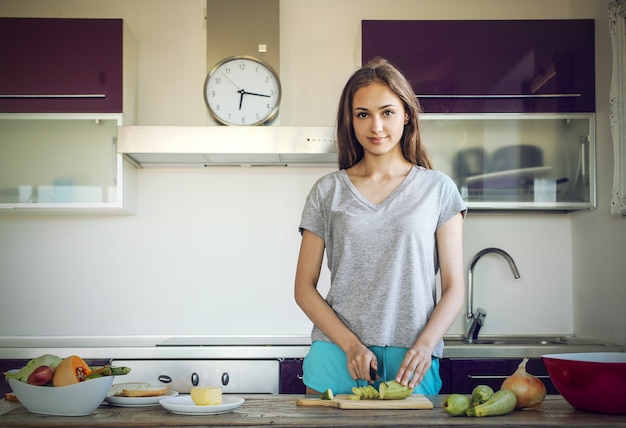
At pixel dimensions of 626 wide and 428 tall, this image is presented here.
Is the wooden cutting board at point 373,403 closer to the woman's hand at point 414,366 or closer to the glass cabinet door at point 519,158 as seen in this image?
the woman's hand at point 414,366

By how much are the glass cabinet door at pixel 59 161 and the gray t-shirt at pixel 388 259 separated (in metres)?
1.66

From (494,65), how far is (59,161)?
1.86 meters

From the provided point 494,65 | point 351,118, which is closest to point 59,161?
point 351,118

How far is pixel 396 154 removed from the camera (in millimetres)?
2074

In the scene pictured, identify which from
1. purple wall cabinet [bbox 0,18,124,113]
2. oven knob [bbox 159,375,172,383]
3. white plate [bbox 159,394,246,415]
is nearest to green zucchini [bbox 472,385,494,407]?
white plate [bbox 159,394,246,415]

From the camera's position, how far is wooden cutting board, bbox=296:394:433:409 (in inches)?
64.6

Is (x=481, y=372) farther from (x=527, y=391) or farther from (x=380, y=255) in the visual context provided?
(x=527, y=391)

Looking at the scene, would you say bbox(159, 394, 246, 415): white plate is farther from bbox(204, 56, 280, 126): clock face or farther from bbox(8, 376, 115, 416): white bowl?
bbox(204, 56, 280, 126): clock face

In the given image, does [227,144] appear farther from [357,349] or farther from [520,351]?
[357,349]

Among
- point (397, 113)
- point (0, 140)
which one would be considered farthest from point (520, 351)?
point (0, 140)

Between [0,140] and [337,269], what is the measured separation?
6.64ft

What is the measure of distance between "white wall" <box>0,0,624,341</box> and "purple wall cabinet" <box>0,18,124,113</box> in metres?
0.35

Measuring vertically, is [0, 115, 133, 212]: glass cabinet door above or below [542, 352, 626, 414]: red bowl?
above

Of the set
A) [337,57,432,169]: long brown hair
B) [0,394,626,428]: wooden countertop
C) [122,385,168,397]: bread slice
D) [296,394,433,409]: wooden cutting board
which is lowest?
[0,394,626,428]: wooden countertop
